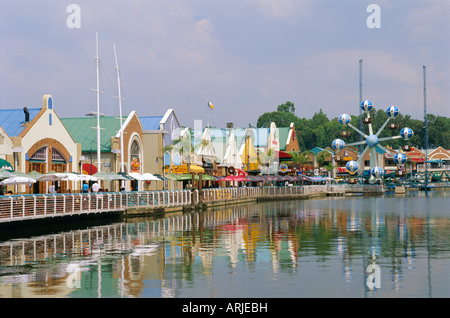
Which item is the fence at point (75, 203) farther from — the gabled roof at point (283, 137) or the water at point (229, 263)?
the gabled roof at point (283, 137)

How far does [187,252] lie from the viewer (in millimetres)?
27250

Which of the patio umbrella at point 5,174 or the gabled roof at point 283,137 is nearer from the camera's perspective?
the patio umbrella at point 5,174

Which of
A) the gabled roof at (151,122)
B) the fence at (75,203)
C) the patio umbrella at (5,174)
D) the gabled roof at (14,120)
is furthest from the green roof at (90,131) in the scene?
the patio umbrella at (5,174)

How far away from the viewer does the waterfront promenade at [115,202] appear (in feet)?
115

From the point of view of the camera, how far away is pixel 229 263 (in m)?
23.7

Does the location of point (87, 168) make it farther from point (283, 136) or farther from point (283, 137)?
point (283, 136)

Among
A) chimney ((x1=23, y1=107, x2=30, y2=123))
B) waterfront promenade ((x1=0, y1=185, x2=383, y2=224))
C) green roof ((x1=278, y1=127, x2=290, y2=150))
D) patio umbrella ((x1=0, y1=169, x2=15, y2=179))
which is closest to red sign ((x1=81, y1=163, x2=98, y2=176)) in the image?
waterfront promenade ((x1=0, y1=185, x2=383, y2=224))

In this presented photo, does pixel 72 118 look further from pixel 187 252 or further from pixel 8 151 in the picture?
pixel 187 252

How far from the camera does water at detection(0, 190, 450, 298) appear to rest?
60.7 ft
